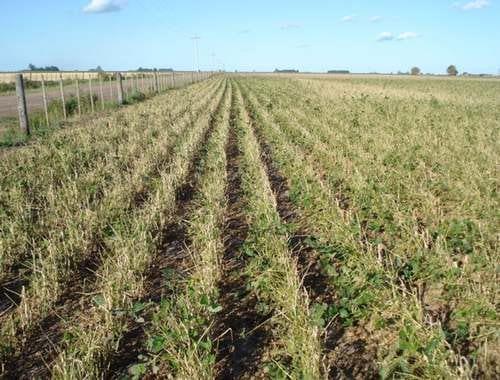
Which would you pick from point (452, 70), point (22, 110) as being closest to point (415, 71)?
point (452, 70)

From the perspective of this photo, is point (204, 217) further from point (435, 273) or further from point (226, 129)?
point (226, 129)

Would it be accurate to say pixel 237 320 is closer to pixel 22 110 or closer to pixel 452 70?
pixel 22 110

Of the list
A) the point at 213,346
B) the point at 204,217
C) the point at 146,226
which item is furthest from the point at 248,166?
the point at 213,346

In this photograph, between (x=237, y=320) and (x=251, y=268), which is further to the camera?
(x=251, y=268)

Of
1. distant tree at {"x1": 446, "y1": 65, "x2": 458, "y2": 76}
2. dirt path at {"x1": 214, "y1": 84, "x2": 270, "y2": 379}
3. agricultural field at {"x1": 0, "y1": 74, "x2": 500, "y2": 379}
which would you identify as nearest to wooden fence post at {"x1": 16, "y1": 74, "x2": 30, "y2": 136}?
agricultural field at {"x1": 0, "y1": 74, "x2": 500, "y2": 379}

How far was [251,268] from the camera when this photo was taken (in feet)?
14.0

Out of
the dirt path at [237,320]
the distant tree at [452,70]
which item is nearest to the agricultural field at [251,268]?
the dirt path at [237,320]

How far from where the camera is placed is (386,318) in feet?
11.1

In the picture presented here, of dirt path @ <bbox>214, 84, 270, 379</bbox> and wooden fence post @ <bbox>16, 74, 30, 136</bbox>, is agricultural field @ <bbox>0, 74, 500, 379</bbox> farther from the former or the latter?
wooden fence post @ <bbox>16, 74, 30, 136</bbox>

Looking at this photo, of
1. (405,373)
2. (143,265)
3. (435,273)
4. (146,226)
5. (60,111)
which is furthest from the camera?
(60,111)

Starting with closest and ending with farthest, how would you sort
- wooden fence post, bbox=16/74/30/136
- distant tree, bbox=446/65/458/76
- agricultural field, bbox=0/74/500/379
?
1. agricultural field, bbox=0/74/500/379
2. wooden fence post, bbox=16/74/30/136
3. distant tree, bbox=446/65/458/76

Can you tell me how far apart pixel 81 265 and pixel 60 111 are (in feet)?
45.6

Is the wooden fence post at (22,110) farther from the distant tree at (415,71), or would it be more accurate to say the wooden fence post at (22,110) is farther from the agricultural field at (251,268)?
the distant tree at (415,71)

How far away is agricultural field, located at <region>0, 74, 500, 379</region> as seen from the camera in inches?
116
